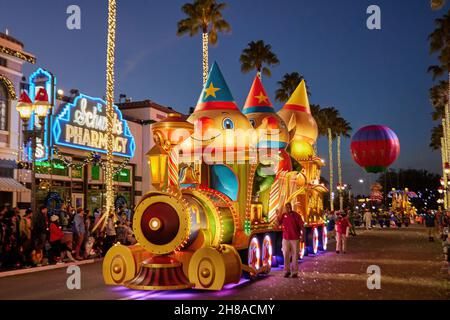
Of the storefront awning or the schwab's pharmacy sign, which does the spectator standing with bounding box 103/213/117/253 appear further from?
the schwab's pharmacy sign

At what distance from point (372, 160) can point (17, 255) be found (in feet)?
56.4

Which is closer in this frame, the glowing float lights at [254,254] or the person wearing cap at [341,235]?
the glowing float lights at [254,254]

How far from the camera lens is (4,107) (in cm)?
2480

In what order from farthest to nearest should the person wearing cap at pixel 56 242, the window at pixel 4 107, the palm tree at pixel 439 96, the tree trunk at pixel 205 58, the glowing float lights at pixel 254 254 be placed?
the palm tree at pixel 439 96 < the window at pixel 4 107 < the tree trunk at pixel 205 58 < the person wearing cap at pixel 56 242 < the glowing float lights at pixel 254 254

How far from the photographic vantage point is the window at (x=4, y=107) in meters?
24.6

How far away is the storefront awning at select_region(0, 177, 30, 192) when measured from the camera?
2373cm

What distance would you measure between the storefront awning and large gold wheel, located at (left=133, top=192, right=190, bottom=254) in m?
14.9

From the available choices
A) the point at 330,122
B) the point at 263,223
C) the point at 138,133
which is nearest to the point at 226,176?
the point at 263,223

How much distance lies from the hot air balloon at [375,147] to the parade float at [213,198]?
Result: 24.6ft

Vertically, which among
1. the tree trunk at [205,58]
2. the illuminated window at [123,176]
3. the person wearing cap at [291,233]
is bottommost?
the person wearing cap at [291,233]

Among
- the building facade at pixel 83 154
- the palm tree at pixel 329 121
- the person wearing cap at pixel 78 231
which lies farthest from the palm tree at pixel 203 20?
the palm tree at pixel 329 121

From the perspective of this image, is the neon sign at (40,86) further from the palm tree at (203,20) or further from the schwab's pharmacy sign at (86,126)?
the palm tree at (203,20)

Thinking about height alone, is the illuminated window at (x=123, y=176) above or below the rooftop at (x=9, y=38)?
below

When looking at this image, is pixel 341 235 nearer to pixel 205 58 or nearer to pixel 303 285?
pixel 303 285
